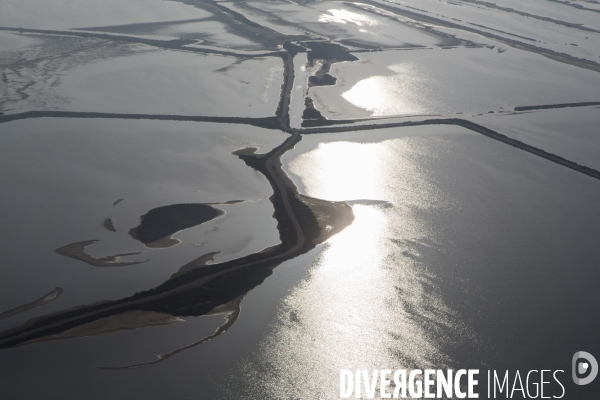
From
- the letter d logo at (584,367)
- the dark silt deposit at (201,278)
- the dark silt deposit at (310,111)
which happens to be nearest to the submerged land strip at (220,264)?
the dark silt deposit at (201,278)

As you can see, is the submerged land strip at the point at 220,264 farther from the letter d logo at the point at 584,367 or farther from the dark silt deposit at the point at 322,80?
the letter d logo at the point at 584,367

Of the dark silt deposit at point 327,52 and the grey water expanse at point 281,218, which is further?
the dark silt deposit at point 327,52

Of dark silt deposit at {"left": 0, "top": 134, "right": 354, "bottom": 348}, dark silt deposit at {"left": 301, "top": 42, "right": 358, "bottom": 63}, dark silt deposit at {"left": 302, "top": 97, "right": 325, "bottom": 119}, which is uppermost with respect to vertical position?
dark silt deposit at {"left": 301, "top": 42, "right": 358, "bottom": 63}

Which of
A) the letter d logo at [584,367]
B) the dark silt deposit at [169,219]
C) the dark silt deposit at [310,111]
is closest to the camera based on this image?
the letter d logo at [584,367]

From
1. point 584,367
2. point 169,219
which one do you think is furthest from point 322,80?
point 584,367

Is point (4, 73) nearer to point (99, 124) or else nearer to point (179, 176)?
point (99, 124)

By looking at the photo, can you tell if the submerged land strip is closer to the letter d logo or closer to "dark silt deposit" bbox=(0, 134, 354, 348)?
"dark silt deposit" bbox=(0, 134, 354, 348)

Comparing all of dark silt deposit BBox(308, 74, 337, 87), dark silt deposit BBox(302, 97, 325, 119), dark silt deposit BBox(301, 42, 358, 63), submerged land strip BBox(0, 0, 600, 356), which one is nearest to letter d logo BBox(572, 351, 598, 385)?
submerged land strip BBox(0, 0, 600, 356)
